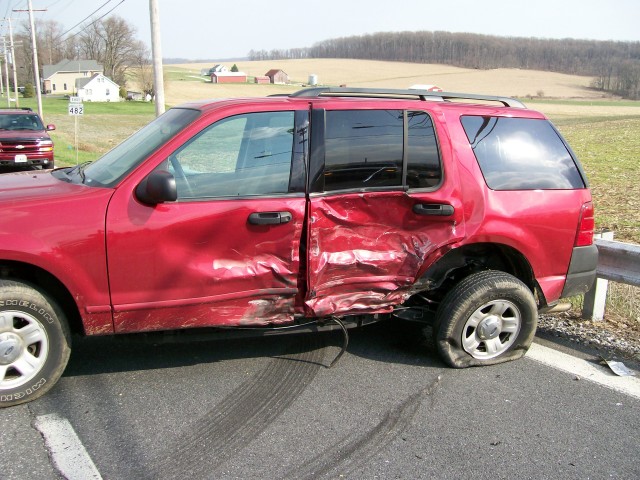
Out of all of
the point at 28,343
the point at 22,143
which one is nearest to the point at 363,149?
the point at 28,343

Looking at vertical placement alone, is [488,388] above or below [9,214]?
below

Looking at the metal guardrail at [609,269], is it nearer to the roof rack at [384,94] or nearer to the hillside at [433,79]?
the roof rack at [384,94]

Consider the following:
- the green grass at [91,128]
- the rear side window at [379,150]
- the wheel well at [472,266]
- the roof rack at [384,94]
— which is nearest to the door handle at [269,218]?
the rear side window at [379,150]

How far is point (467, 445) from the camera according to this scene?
11.1 ft

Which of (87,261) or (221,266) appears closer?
(87,261)

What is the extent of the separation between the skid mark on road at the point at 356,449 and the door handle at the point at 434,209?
1287mm

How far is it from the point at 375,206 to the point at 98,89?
109 metres

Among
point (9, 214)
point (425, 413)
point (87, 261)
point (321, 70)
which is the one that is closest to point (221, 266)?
point (87, 261)

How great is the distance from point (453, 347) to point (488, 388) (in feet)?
1.33

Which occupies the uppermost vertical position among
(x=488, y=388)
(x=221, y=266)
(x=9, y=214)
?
(x=9, y=214)

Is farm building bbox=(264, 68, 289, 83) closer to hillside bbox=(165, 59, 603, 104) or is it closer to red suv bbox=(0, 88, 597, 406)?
hillside bbox=(165, 59, 603, 104)

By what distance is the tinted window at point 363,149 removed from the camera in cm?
411

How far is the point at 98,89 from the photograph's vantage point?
10300 centimetres

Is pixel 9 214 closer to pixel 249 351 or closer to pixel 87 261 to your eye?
pixel 87 261
